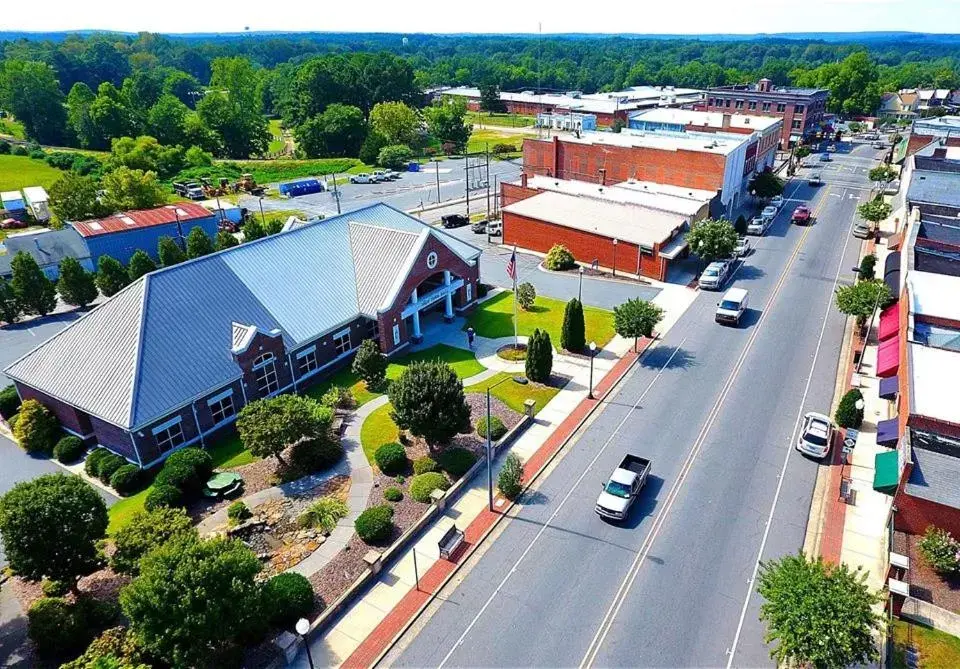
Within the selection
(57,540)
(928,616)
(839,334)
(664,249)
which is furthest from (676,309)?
(57,540)

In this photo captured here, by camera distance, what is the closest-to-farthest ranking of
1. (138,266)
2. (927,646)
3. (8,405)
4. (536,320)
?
(927,646), (8,405), (536,320), (138,266)

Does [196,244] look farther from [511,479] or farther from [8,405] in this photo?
[511,479]

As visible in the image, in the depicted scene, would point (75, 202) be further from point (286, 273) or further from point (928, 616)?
point (928, 616)

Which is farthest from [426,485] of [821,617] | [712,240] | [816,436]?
[712,240]

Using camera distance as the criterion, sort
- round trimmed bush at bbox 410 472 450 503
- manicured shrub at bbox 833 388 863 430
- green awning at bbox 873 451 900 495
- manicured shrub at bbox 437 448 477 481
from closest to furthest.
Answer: green awning at bbox 873 451 900 495 → round trimmed bush at bbox 410 472 450 503 → manicured shrub at bbox 437 448 477 481 → manicured shrub at bbox 833 388 863 430

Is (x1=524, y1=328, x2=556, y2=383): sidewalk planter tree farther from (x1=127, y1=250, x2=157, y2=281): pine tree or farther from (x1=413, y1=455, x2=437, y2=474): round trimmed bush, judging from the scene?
(x1=127, y1=250, x2=157, y2=281): pine tree

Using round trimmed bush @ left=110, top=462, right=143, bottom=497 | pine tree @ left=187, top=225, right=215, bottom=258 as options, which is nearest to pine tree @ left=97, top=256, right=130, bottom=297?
pine tree @ left=187, top=225, right=215, bottom=258
